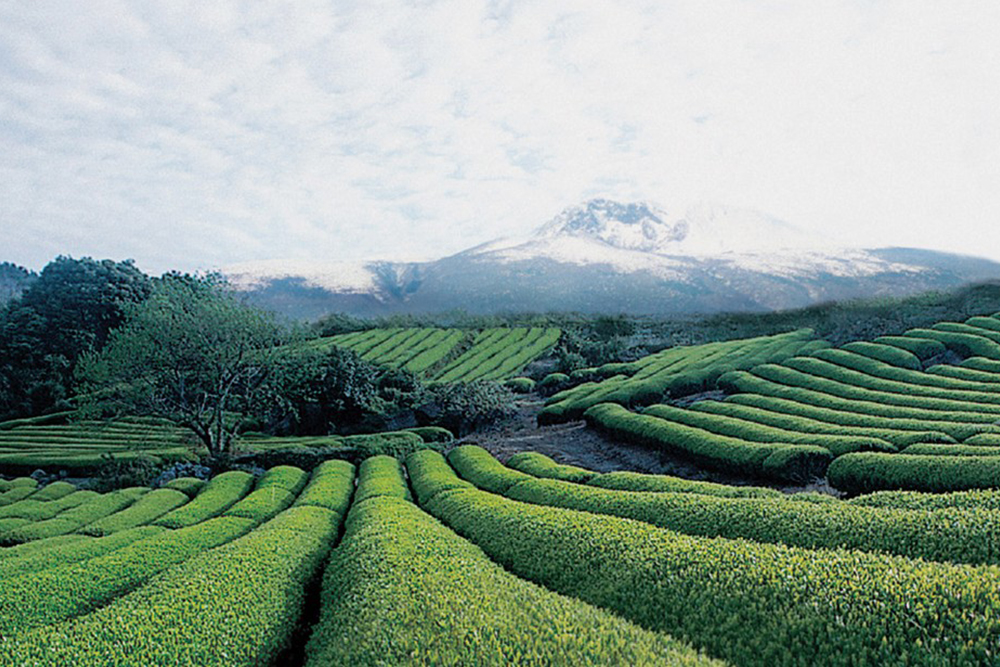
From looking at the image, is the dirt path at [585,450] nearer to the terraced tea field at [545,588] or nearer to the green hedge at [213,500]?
the terraced tea field at [545,588]

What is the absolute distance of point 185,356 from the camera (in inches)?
1385

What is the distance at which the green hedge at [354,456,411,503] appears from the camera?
19938 millimetres

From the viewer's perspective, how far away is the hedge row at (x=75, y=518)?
1742 centimetres

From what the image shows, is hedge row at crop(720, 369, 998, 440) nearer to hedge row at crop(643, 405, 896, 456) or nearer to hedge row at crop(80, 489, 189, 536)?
hedge row at crop(643, 405, 896, 456)

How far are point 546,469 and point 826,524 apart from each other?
15.1 m

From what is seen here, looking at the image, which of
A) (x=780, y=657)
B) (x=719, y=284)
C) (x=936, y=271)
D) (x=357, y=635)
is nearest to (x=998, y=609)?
(x=780, y=657)

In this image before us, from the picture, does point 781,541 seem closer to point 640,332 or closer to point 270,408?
point 270,408

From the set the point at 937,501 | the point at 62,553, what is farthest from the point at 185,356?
the point at 937,501

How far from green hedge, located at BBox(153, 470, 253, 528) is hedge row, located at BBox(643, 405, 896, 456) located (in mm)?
19388

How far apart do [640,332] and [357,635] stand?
74.0 metres

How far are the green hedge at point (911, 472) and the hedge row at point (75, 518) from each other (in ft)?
73.9

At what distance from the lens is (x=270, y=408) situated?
4359cm

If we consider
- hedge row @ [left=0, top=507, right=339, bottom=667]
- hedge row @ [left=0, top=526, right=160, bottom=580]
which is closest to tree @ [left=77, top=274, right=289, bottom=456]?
hedge row @ [left=0, top=526, right=160, bottom=580]

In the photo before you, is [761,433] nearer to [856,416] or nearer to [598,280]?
[856,416]
